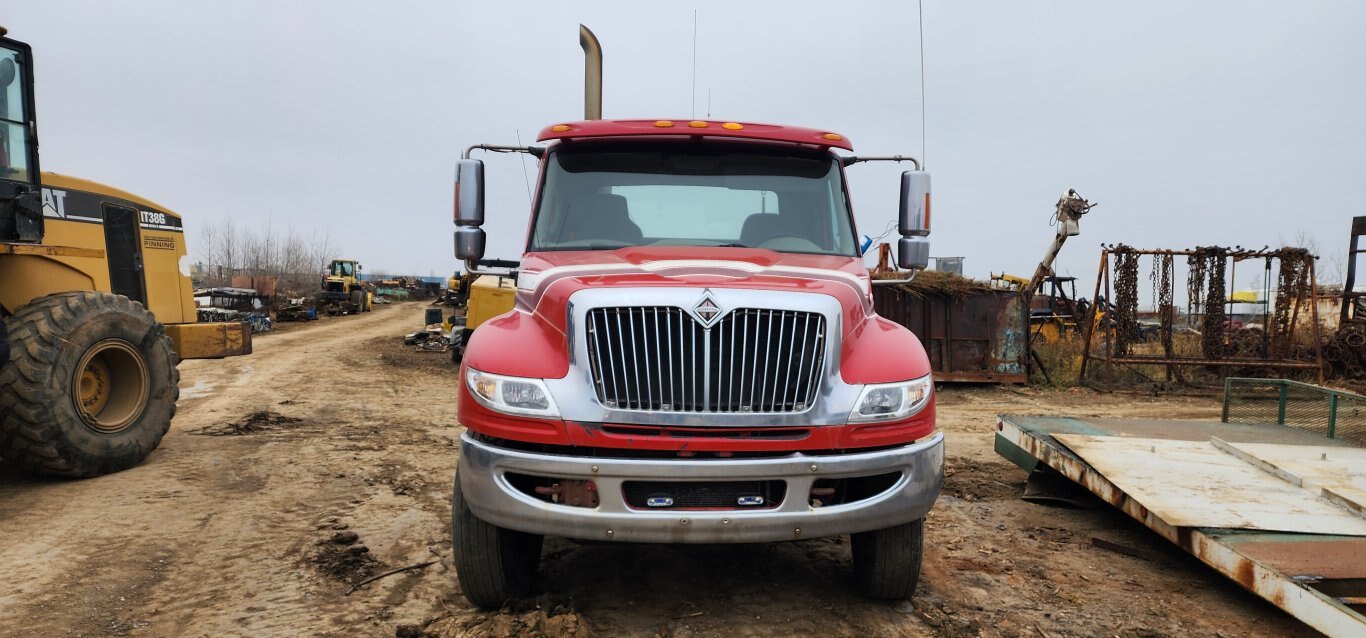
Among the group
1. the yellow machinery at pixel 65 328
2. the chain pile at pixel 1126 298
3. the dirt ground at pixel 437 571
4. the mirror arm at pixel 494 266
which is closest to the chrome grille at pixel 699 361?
the dirt ground at pixel 437 571

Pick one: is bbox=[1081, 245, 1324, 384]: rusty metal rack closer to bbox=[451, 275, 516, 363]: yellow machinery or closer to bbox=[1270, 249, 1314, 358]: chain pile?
bbox=[1270, 249, 1314, 358]: chain pile

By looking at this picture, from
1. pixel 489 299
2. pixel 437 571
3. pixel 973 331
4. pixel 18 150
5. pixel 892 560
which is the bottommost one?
pixel 437 571

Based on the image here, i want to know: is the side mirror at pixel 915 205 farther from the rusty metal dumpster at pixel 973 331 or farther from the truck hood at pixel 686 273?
the rusty metal dumpster at pixel 973 331

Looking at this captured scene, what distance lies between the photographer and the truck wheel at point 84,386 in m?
5.33

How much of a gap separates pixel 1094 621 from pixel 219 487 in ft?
18.8

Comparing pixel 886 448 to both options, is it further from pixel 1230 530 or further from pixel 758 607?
pixel 1230 530

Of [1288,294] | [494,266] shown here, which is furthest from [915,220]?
[1288,294]

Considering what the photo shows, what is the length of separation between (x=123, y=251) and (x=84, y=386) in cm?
194

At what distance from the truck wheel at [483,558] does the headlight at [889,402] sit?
157 cm

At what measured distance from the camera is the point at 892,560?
347 cm

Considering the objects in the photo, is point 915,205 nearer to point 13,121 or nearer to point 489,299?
point 13,121

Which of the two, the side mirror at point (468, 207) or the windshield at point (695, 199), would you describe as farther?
the side mirror at point (468, 207)

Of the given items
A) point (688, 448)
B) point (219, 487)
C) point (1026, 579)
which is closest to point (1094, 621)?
point (1026, 579)

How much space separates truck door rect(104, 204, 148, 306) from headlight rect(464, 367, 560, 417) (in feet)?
19.6
